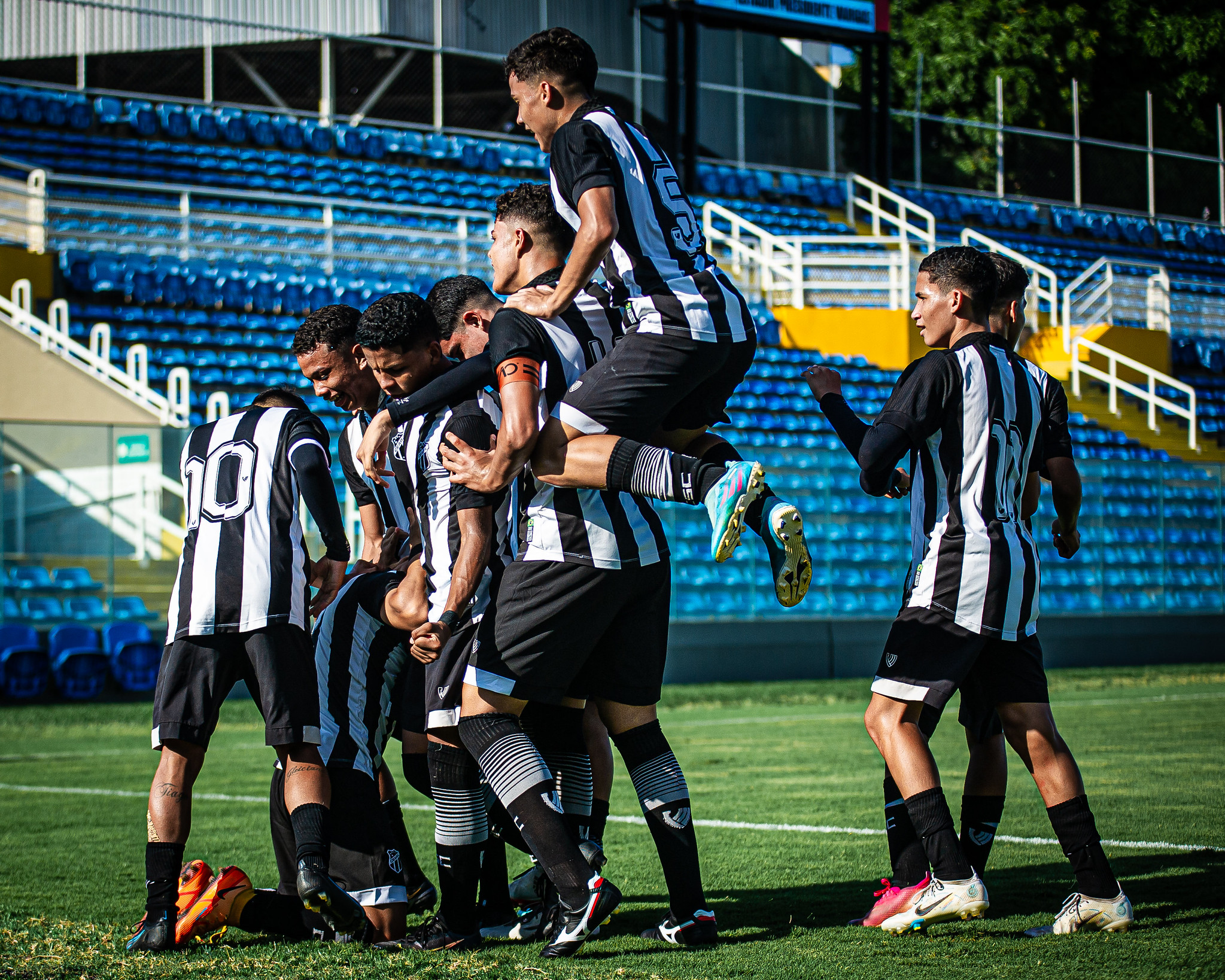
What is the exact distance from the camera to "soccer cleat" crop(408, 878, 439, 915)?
4.41m

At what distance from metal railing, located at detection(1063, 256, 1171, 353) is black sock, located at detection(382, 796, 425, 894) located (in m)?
20.9

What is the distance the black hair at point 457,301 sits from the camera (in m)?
4.67

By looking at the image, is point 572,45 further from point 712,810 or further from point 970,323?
point 712,810

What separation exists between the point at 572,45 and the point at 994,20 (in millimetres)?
31854

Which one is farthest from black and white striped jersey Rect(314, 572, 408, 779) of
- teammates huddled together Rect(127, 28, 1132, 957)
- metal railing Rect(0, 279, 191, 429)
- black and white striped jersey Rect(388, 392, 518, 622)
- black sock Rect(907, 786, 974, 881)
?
metal railing Rect(0, 279, 191, 429)

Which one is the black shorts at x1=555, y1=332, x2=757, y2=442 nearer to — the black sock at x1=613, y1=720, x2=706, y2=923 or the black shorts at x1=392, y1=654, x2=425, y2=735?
the black sock at x1=613, y1=720, x2=706, y2=923

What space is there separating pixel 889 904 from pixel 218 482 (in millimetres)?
2375

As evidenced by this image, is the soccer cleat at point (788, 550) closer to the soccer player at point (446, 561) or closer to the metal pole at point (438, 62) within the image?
the soccer player at point (446, 561)

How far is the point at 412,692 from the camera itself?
4.55 meters

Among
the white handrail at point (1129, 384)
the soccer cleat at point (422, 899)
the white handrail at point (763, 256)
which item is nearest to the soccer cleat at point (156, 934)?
Answer: the soccer cleat at point (422, 899)

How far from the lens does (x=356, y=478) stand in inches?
193

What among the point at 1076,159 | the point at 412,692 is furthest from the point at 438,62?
the point at 412,692

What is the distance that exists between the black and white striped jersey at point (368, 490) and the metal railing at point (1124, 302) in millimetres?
20611

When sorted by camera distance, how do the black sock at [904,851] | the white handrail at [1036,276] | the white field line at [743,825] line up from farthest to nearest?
the white handrail at [1036,276] → the white field line at [743,825] → the black sock at [904,851]
